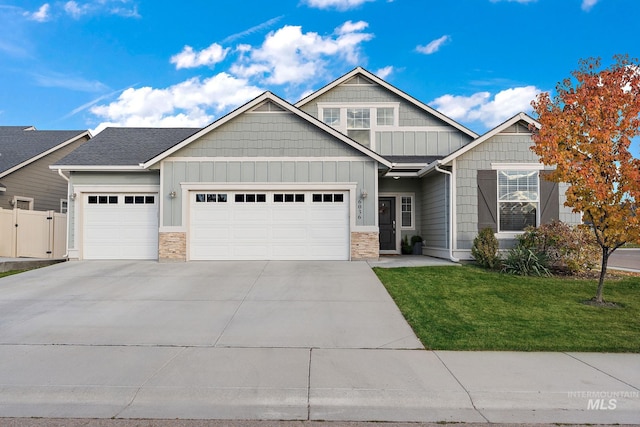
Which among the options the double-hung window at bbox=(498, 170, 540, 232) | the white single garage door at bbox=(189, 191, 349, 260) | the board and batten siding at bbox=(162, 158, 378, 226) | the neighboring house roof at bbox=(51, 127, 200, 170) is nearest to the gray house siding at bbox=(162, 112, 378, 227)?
the board and batten siding at bbox=(162, 158, 378, 226)

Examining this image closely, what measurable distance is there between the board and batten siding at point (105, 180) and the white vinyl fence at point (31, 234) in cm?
317

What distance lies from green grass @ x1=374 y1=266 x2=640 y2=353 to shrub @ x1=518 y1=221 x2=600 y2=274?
0.83 metres

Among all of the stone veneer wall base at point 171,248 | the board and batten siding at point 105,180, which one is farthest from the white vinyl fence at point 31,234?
the stone veneer wall base at point 171,248

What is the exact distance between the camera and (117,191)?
14.1m

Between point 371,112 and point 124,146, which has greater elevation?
point 371,112

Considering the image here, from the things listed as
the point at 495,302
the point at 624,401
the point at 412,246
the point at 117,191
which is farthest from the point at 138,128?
the point at 624,401

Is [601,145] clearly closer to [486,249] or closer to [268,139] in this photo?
[486,249]

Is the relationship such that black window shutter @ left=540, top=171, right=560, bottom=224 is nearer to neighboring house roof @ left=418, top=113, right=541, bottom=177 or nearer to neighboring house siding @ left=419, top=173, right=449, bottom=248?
neighboring house roof @ left=418, top=113, right=541, bottom=177

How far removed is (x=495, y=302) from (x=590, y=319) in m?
1.61

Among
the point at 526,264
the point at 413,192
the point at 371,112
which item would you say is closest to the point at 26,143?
the point at 371,112

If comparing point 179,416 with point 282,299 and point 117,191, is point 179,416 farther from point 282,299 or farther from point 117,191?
point 117,191

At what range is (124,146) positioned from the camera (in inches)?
611

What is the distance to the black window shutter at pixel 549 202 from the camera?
13.3 meters

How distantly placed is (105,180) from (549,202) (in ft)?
46.0
